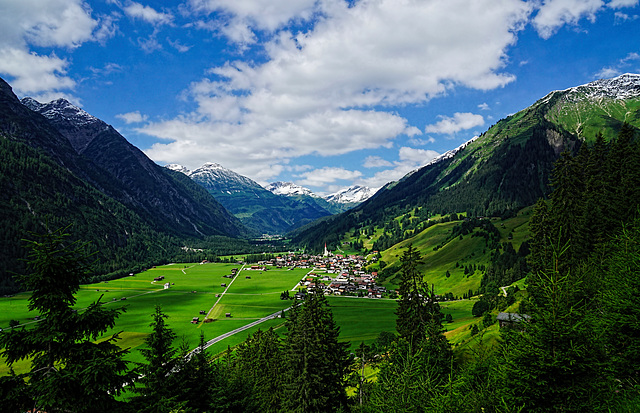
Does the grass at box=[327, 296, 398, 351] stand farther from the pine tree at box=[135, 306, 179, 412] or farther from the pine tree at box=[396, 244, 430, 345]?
the pine tree at box=[135, 306, 179, 412]

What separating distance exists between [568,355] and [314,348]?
27.0m

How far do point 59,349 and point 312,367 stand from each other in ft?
89.3

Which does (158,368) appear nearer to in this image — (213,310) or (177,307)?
(213,310)

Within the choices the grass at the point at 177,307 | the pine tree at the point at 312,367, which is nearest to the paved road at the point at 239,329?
the grass at the point at 177,307

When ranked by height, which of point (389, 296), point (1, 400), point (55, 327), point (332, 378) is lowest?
point (389, 296)

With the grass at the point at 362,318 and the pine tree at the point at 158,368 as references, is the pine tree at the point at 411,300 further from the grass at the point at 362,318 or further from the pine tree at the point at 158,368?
the grass at the point at 362,318

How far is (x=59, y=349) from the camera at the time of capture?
11531 millimetres

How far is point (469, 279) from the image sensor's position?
166 metres

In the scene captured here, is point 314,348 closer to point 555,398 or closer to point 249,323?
point 555,398

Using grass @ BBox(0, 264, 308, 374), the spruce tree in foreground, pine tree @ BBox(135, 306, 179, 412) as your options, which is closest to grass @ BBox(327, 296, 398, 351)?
grass @ BBox(0, 264, 308, 374)

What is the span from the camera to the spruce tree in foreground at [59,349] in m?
10.9

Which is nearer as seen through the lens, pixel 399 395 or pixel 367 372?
pixel 399 395

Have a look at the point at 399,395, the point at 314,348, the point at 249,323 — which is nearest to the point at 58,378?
the point at 399,395

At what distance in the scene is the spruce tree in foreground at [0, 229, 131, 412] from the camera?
35.9 ft
